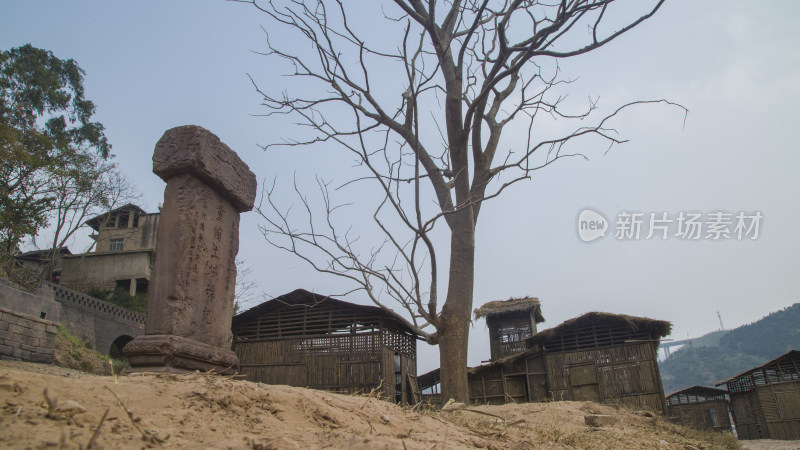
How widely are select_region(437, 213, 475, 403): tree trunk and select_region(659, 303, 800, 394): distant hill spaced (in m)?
50.5

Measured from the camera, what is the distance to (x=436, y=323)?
20.5ft

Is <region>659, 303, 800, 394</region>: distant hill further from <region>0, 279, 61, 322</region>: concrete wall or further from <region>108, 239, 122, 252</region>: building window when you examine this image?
<region>0, 279, 61, 322</region>: concrete wall

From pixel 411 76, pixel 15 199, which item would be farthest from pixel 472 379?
pixel 15 199

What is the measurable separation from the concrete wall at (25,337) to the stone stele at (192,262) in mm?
6901

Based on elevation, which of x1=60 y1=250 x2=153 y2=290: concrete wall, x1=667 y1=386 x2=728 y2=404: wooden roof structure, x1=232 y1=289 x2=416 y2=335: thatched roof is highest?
x1=60 y1=250 x2=153 y2=290: concrete wall

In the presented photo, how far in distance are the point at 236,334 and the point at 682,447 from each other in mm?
12846

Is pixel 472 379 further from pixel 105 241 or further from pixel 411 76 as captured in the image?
pixel 105 241

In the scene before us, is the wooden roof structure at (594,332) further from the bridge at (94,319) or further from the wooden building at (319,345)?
the bridge at (94,319)

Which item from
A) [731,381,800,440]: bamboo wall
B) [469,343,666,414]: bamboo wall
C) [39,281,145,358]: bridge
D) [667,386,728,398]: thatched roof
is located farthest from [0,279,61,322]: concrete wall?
[667,386,728,398]: thatched roof

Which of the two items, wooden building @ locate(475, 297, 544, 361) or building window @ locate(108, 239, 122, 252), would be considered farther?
building window @ locate(108, 239, 122, 252)

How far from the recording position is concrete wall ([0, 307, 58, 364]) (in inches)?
356

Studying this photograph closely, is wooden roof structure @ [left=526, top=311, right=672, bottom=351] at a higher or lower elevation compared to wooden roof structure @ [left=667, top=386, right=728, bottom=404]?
higher

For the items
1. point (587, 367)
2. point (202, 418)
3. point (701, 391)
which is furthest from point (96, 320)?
point (701, 391)

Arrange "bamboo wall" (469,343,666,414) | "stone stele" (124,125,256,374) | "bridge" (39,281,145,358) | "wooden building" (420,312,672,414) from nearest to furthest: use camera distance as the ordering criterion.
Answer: "stone stele" (124,125,256,374) → "bamboo wall" (469,343,666,414) → "wooden building" (420,312,672,414) → "bridge" (39,281,145,358)
